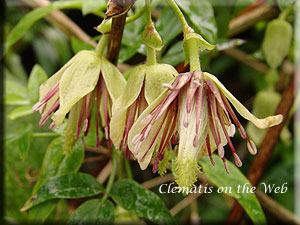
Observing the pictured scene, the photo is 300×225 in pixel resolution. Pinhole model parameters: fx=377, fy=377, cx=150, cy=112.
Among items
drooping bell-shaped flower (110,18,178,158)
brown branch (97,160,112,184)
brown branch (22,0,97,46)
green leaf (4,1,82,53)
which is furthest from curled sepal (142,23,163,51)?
brown branch (22,0,97,46)

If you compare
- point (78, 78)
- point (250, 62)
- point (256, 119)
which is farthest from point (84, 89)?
point (250, 62)

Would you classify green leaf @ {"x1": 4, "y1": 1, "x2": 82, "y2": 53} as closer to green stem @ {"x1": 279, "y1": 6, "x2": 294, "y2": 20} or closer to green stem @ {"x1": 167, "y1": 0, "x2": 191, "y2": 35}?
green stem @ {"x1": 167, "y1": 0, "x2": 191, "y2": 35}

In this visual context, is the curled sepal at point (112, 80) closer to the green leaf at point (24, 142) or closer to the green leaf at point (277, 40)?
the green leaf at point (24, 142)

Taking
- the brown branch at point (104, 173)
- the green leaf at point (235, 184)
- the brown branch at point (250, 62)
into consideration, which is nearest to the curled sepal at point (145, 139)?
the green leaf at point (235, 184)

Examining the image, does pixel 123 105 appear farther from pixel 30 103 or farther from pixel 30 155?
pixel 30 155

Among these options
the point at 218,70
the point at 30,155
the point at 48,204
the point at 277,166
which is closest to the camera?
the point at 48,204

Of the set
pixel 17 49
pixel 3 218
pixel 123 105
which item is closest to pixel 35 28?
pixel 17 49
